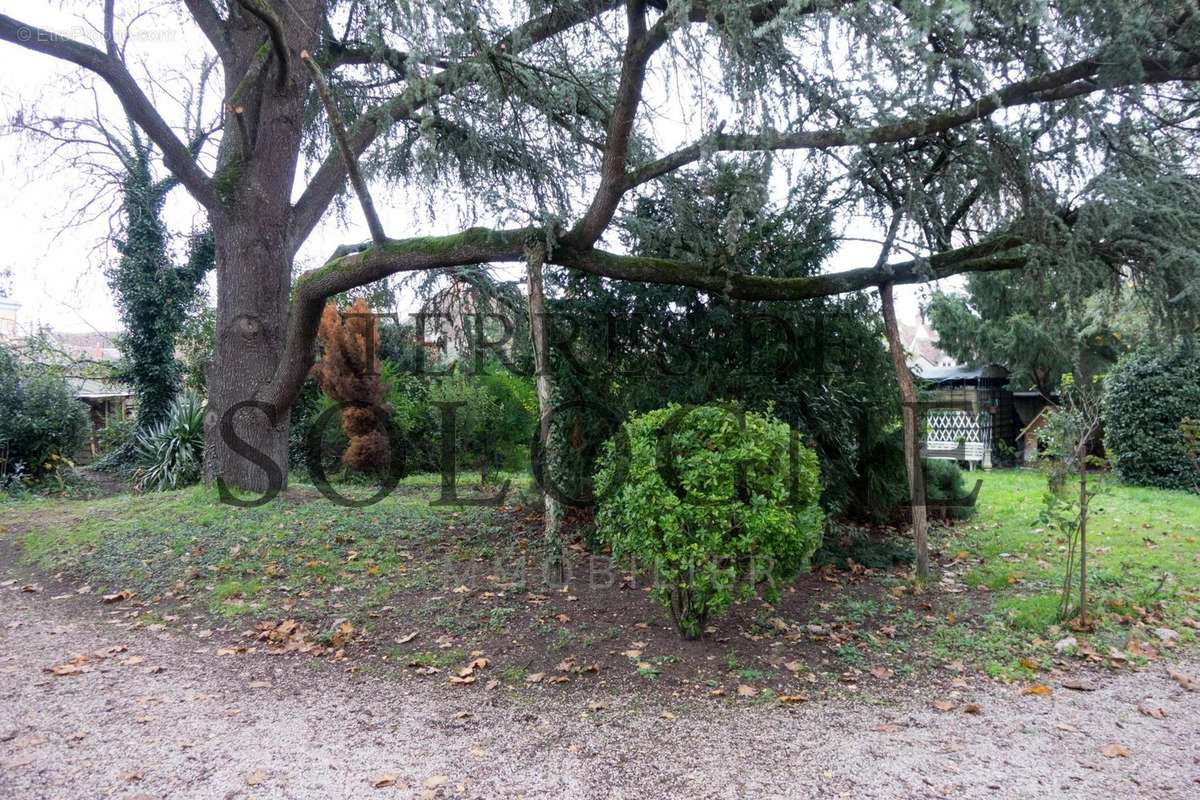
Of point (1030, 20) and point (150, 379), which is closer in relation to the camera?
point (1030, 20)

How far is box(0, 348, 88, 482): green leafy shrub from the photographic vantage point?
10.7 meters

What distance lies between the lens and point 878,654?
178 inches

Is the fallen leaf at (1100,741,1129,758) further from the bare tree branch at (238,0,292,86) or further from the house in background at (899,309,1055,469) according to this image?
the house in background at (899,309,1055,469)

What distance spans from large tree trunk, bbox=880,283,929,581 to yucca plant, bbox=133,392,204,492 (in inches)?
371

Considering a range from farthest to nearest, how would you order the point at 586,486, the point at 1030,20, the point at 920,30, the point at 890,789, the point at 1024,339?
1. the point at 1024,339
2. the point at 586,486
3. the point at 1030,20
4. the point at 920,30
5. the point at 890,789

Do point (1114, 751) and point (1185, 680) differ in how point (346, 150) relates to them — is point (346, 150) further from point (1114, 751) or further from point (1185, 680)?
point (1185, 680)

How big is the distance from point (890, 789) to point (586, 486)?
4.09 m

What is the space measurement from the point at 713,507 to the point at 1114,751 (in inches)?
82.6

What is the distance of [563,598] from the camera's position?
17.5 ft

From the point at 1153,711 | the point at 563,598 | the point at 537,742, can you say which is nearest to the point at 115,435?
the point at 563,598

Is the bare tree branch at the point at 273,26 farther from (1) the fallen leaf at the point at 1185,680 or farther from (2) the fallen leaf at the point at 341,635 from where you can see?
(1) the fallen leaf at the point at 1185,680

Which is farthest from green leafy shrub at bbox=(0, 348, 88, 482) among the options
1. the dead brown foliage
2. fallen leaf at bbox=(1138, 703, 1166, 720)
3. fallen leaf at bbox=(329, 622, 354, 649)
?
fallen leaf at bbox=(1138, 703, 1166, 720)

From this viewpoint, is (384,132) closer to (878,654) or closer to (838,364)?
(838,364)

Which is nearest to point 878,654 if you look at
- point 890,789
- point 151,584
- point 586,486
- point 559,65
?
point 890,789
